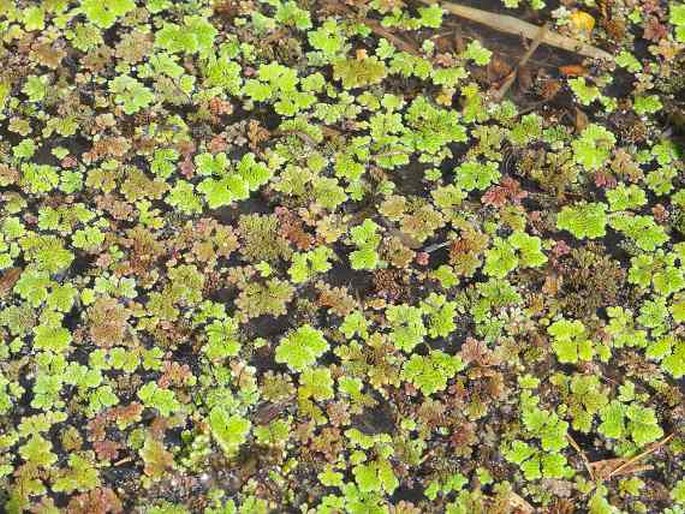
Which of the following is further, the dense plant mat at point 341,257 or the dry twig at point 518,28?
the dry twig at point 518,28

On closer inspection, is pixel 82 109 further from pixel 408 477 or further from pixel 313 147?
pixel 408 477

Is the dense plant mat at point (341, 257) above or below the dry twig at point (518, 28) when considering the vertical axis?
below

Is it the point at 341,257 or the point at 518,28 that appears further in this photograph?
the point at 518,28

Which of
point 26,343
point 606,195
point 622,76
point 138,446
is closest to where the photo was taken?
point 138,446

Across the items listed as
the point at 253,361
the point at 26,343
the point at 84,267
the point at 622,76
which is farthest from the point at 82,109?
the point at 622,76

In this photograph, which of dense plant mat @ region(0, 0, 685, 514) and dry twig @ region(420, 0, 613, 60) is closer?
dense plant mat @ region(0, 0, 685, 514)

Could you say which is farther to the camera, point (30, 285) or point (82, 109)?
point (82, 109)

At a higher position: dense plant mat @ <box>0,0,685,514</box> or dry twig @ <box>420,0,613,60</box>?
dry twig @ <box>420,0,613,60</box>

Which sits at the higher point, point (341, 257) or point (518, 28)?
point (518, 28)
